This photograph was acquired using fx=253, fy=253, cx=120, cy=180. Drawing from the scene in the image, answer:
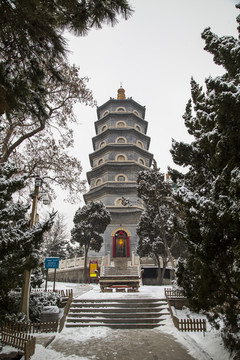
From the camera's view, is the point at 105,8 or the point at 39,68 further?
the point at 39,68

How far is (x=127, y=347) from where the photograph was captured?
283 inches

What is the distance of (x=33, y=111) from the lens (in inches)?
198

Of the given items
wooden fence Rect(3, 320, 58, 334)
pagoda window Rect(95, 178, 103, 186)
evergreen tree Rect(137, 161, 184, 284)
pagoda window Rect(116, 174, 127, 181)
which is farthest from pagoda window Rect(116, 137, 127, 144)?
wooden fence Rect(3, 320, 58, 334)

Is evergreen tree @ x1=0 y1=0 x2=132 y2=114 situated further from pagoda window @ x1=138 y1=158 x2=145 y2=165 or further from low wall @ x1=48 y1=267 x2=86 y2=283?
pagoda window @ x1=138 y1=158 x2=145 y2=165

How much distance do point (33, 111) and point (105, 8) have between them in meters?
2.27

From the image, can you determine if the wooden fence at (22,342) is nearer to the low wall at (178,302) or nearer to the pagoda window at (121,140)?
the low wall at (178,302)

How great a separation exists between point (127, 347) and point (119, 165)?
22.7 metres

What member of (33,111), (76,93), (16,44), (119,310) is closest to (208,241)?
(33,111)

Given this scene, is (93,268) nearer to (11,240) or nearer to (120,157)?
A: (120,157)

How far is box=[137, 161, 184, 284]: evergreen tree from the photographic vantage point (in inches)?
634

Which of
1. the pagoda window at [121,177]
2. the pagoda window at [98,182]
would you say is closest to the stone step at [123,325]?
the pagoda window at [121,177]

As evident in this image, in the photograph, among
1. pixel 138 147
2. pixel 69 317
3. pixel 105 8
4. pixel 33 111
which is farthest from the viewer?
pixel 138 147

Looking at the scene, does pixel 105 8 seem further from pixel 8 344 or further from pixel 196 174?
pixel 8 344

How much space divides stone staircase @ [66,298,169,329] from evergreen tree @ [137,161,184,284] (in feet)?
14.5
